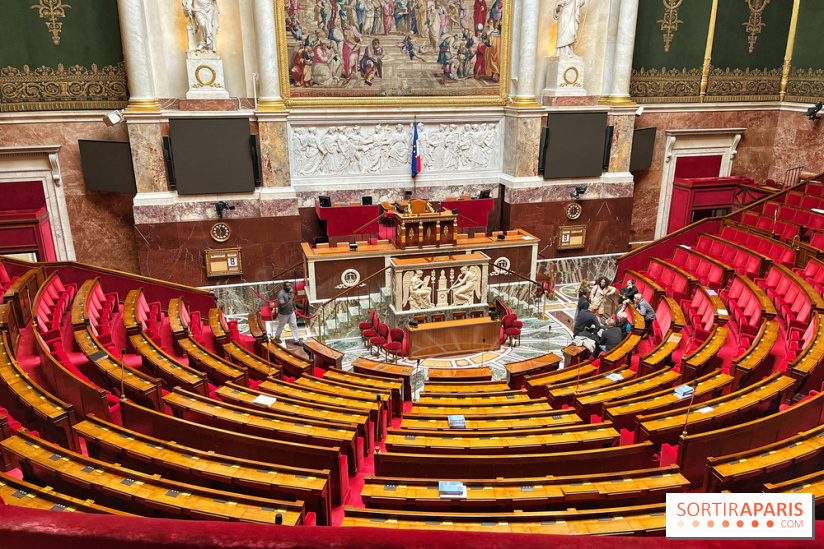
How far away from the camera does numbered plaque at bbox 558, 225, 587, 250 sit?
1412 cm

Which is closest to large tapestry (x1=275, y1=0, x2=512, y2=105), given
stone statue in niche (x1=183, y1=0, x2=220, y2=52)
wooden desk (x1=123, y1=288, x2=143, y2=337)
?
stone statue in niche (x1=183, y1=0, x2=220, y2=52)

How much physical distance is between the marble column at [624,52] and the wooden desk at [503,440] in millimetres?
10987

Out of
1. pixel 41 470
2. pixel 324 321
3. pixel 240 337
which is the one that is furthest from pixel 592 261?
pixel 41 470

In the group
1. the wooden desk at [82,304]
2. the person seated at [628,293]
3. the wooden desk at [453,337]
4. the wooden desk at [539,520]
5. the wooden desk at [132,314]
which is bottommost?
the wooden desk at [453,337]

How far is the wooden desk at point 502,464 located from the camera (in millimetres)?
4656

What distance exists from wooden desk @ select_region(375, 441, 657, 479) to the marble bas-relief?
9.74m

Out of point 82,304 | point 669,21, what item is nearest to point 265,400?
point 82,304

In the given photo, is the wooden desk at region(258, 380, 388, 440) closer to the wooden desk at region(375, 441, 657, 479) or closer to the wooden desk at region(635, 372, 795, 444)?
the wooden desk at region(375, 441, 657, 479)

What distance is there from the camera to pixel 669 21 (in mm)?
14250

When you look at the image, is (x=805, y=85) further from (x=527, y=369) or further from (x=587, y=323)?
(x=527, y=369)

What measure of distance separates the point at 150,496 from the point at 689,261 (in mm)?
10565

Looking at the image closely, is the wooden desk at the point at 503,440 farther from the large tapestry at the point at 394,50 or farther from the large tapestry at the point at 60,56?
the large tapestry at the point at 60,56

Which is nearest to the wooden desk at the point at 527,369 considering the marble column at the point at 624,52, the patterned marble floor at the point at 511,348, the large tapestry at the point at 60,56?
the patterned marble floor at the point at 511,348

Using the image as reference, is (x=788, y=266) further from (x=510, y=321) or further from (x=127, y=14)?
(x=127, y=14)
